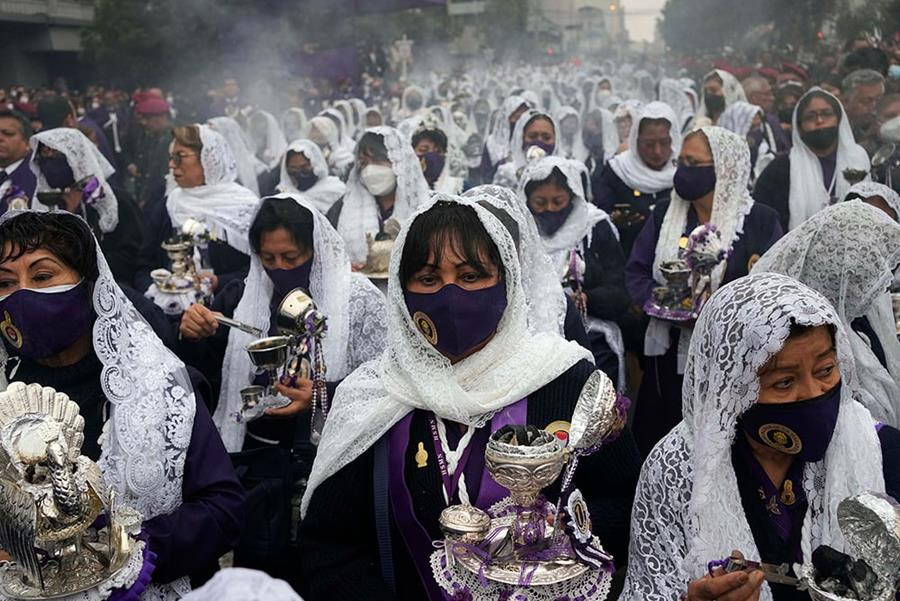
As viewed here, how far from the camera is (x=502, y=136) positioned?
1277cm

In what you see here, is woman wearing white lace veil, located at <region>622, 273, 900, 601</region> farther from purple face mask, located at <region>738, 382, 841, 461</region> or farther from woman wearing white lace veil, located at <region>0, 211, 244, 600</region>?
woman wearing white lace veil, located at <region>0, 211, 244, 600</region>

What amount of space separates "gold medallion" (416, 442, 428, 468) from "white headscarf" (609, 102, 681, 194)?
511 cm

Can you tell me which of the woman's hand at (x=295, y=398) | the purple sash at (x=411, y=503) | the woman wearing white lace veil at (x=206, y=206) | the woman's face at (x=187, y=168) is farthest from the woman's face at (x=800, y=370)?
the woman's face at (x=187, y=168)

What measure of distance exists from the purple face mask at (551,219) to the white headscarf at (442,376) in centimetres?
287

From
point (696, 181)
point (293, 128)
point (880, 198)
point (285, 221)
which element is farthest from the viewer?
point (293, 128)

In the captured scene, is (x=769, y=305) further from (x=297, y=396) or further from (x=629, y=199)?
(x=629, y=199)

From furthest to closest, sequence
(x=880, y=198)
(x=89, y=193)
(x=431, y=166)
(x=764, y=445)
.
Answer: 1. (x=431, y=166)
2. (x=89, y=193)
3. (x=880, y=198)
4. (x=764, y=445)

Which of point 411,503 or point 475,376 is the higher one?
point 475,376

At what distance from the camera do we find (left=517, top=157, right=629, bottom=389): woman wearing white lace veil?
5102mm

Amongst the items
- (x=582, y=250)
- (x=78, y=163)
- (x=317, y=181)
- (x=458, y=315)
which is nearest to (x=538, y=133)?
(x=317, y=181)

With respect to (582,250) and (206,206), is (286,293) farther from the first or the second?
(206,206)

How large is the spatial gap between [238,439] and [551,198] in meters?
2.49

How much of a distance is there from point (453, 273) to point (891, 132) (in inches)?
218

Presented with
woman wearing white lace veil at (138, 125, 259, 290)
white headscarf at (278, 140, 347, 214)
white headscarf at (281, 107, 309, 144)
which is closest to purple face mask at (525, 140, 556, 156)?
white headscarf at (278, 140, 347, 214)
